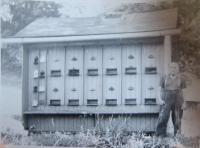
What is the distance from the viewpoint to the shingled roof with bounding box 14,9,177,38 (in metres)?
1.79

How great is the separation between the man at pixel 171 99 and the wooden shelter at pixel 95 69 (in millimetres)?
34

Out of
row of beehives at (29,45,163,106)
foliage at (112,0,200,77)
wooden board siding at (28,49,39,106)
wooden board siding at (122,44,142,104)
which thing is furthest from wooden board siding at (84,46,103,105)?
foliage at (112,0,200,77)

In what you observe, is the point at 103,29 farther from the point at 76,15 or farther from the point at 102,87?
the point at 102,87

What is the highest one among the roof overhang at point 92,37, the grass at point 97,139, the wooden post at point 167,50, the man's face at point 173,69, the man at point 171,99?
the roof overhang at point 92,37

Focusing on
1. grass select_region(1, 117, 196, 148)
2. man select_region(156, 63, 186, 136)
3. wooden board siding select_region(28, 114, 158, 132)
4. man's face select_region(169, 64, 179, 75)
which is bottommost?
grass select_region(1, 117, 196, 148)

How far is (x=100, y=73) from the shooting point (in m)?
1.84

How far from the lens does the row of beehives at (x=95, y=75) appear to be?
180 centimetres

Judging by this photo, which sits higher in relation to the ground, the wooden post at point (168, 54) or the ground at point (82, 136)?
the wooden post at point (168, 54)

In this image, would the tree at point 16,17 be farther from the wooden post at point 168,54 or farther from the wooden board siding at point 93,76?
the wooden post at point 168,54

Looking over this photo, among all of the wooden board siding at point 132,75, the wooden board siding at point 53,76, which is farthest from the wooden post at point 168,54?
the wooden board siding at point 53,76

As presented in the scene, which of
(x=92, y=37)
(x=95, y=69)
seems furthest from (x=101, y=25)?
(x=95, y=69)

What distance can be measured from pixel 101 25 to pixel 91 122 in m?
0.49

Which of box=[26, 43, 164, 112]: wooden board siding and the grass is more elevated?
box=[26, 43, 164, 112]: wooden board siding

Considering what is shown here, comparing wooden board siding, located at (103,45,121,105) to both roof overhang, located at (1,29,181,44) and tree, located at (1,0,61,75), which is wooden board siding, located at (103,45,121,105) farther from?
tree, located at (1,0,61,75)
